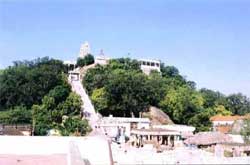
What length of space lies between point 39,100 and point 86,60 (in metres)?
5.29

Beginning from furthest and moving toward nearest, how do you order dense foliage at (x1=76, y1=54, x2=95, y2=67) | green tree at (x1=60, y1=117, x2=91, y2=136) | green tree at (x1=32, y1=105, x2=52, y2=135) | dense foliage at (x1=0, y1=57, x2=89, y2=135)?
dense foliage at (x1=76, y1=54, x2=95, y2=67), dense foliage at (x1=0, y1=57, x2=89, y2=135), green tree at (x1=32, y1=105, x2=52, y2=135), green tree at (x1=60, y1=117, x2=91, y2=136)

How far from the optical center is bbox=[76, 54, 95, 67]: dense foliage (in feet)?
47.8

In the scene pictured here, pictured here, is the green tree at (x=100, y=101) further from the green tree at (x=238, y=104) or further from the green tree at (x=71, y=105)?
the green tree at (x=238, y=104)

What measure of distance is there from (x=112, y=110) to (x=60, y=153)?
29.4 ft

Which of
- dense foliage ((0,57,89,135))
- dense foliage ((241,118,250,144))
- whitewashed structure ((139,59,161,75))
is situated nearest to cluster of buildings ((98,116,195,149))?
dense foliage ((0,57,89,135))

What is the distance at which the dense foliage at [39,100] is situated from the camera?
8461mm

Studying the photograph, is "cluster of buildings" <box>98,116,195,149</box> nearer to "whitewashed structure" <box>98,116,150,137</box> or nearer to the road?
"whitewashed structure" <box>98,116,150,137</box>

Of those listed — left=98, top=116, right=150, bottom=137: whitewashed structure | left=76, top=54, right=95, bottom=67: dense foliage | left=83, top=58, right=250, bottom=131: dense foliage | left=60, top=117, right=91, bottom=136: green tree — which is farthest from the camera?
left=76, top=54, right=95, bottom=67: dense foliage

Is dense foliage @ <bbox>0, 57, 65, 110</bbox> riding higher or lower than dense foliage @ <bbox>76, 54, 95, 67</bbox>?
lower

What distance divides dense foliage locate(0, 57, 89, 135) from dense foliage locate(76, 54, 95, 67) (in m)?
3.94

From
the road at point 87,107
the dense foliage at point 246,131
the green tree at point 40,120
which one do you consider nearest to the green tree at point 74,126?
the green tree at point 40,120

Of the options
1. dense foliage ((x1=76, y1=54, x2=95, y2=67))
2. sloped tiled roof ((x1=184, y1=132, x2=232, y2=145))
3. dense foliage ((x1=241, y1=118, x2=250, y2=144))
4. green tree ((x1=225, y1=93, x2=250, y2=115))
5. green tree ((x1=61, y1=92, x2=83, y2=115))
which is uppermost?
dense foliage ((x1=76, y1=54, x2=95, y2=67))

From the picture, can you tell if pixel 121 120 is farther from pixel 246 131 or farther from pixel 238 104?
pixel 238 104

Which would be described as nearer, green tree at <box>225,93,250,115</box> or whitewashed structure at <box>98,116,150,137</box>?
whitewashed structure at <box>98,116,150,137</box>
